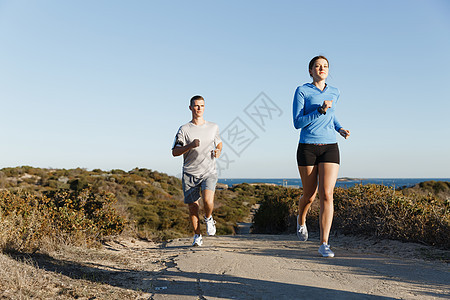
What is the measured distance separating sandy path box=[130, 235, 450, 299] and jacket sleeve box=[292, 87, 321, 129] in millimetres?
1847

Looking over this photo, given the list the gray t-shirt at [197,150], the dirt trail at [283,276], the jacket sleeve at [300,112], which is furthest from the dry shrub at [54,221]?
the jacket sleeve at [300,112]

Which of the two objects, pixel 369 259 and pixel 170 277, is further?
pixel 369 259

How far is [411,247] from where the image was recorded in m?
6.18

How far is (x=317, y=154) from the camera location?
5.14 m

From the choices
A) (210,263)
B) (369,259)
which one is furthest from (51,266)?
(369,259)

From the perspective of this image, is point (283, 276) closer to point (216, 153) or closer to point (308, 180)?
point (308, 180)

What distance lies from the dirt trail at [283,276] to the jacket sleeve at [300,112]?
185cm

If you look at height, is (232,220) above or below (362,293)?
below

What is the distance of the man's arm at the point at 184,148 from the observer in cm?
568

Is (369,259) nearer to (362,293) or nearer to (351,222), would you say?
(362,293)

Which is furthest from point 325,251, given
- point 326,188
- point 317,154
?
point 317,154

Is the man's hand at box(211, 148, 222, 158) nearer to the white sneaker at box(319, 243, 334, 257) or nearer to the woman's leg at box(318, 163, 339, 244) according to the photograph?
the woman's leg at box(318, 163, 339, 244)

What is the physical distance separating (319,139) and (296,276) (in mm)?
1889

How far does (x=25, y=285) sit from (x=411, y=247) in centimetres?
559
